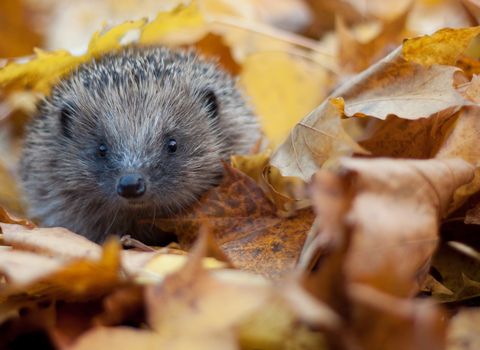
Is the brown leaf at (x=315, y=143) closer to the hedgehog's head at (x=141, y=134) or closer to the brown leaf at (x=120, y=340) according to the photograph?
the hedgehog's head at (x=141, y=134)

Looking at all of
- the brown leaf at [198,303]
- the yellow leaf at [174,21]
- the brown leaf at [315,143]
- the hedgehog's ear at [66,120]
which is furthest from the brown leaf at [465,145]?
the hedgehog's ear at [66,120]

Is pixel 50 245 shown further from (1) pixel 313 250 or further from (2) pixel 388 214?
(2) pixel 388 214

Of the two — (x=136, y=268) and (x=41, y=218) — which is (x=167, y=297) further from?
(x=41, y=218)

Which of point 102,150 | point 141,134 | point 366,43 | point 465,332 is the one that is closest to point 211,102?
point 141,134

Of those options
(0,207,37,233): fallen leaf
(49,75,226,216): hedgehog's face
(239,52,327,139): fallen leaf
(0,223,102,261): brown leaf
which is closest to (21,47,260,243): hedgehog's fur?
(49,75,226,216): hedgehog's face

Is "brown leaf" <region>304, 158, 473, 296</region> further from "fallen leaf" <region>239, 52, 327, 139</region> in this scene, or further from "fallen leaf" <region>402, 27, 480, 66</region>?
"fallen leaf" <region>239, 52, 327, 139</region>

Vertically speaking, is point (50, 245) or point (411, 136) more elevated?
point (411, 136)

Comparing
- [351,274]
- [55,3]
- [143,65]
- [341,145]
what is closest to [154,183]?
[143,65]
